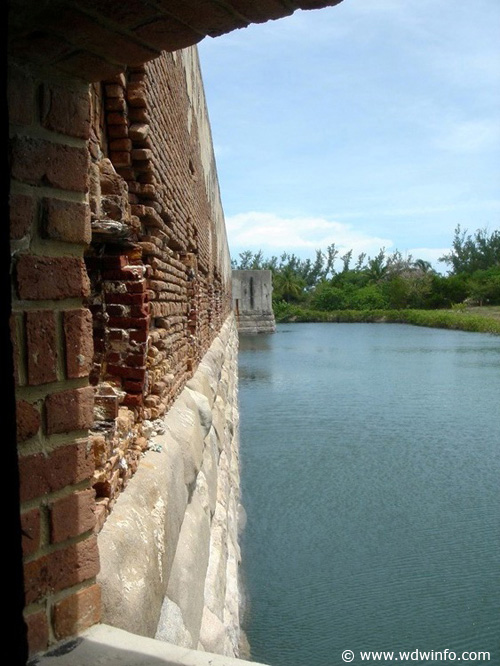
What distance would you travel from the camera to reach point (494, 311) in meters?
55.0

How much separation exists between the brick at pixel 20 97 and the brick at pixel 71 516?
94 centimetres

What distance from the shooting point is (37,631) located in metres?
1.60

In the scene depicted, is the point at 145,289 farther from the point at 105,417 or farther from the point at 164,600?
the point at 164,600

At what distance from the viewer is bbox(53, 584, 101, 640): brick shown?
168cm

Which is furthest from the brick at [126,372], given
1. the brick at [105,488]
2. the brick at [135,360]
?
the brick at [105,488]

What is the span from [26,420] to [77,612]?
21.7 inches

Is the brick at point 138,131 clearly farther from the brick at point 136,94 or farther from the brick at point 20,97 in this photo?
the brick at point 20,97

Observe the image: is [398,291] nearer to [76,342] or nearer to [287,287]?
[287,287]

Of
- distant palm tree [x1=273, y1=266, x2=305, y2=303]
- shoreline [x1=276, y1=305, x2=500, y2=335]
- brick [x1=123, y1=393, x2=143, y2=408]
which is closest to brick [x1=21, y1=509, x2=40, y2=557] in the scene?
brick [x1=123, y1=393, x2=143, y2=408]

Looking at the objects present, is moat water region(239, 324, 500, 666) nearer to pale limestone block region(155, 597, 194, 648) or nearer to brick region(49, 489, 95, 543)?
pale limestone block region(155, 597, 194, 648)

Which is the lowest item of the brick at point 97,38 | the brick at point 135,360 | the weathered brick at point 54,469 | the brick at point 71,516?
the brick at point 71,516

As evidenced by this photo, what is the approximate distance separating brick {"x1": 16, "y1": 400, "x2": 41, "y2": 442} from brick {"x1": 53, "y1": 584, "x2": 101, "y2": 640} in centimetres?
46

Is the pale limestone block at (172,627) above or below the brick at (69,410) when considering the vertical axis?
below

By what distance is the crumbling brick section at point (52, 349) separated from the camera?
156 cm
